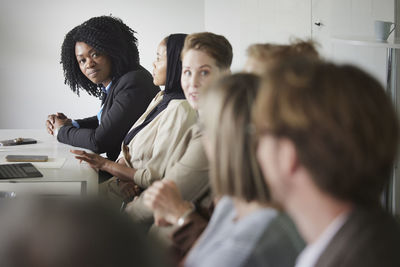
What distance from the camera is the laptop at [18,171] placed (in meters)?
2.01

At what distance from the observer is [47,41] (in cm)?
614

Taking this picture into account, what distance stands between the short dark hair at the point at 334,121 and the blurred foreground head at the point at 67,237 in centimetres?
40

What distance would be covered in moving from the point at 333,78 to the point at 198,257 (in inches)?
17.8

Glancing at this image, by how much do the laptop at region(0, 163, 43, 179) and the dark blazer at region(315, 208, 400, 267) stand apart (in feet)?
4.93

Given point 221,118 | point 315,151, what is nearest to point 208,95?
point 221,118

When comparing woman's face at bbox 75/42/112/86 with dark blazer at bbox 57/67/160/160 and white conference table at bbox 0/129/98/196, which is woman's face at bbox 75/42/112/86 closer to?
dark blazer at bbox 57/67/160/160

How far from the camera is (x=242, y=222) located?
972mm

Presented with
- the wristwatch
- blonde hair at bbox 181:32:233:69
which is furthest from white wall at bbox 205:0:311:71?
the wristwatch

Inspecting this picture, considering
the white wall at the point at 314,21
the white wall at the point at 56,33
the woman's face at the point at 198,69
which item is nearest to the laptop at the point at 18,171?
the woman's face at the point at 198,69

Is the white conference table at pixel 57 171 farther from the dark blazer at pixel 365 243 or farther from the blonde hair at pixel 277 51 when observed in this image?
the dark blazer at pixel 365 243

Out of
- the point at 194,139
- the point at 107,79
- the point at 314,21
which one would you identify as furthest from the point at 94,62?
the point at 314,21

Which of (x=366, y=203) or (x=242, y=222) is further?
(x=242, y=222)

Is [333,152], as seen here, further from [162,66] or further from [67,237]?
[162,66]

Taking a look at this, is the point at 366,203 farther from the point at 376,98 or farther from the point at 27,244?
the point at 27,244
